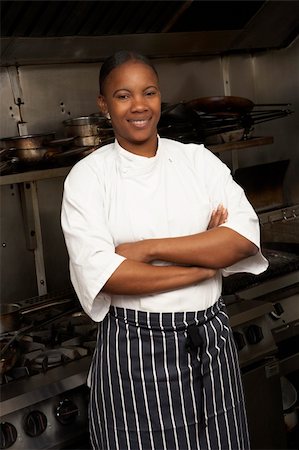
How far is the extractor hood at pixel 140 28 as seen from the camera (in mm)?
2332

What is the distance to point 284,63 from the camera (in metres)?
3.25

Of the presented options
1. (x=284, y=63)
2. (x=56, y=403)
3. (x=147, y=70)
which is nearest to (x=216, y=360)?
(x=56, y=403)

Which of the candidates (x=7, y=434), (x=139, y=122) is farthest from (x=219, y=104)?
(x=7, y=434)

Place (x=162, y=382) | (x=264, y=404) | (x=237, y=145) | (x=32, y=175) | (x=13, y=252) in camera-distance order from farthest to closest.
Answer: (x=237, y=145)
(x=13, y=252)
(x=264, y=404)
(x=32, y=175)
(x=162, y=382)

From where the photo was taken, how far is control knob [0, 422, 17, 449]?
1.80 m

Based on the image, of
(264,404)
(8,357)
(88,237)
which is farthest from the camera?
(264,404)

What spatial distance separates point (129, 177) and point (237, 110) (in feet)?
4.14

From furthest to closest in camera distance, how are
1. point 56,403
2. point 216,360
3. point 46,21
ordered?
point 46,21 → point 56,403 → point 216,360

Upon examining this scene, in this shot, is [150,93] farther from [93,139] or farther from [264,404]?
[264,404]

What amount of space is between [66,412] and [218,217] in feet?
2.33

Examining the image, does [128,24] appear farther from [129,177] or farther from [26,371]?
[26,371]

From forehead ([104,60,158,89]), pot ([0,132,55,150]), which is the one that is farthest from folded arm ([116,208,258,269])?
pot ([0,132,55,150])

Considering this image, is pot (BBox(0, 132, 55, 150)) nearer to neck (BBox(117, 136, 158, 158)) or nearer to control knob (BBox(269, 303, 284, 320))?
neck (BBox(117, 136, 158, 158))

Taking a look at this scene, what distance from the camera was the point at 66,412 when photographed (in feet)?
6.24
